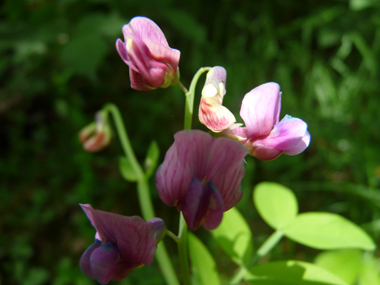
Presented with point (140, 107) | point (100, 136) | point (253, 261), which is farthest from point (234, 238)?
point (140, 107)

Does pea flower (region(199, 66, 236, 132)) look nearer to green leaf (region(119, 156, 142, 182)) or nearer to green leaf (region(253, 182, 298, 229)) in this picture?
green leaf (region(253, 182, 298, 229))

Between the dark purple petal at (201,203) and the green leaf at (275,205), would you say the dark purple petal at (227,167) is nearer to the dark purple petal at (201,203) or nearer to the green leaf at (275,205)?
the dark purple petal at (201,203)

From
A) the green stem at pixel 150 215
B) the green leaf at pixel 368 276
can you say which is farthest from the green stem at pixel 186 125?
the green leaf at pixel 368 276

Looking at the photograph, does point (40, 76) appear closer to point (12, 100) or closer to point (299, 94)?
point (12, 100)

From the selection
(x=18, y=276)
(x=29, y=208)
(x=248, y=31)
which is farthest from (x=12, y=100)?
(x=248, y=31)

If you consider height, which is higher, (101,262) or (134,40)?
(134,40)

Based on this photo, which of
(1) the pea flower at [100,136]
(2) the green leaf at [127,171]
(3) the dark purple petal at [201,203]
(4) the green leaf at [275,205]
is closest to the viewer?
(3) the dark purple petal at [201,203]
